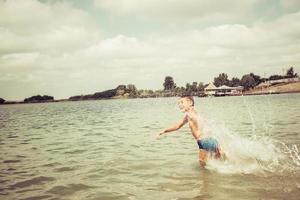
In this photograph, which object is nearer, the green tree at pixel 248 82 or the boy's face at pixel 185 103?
the boy's face at pixel 185 103

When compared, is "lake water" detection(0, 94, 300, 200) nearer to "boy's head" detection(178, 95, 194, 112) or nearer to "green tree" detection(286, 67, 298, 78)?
"boy's head" detection(178, 95, 194, 112)

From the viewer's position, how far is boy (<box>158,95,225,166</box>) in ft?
32.2

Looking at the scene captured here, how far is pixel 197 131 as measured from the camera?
10.0 m

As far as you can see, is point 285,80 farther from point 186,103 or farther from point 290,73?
point 186,103

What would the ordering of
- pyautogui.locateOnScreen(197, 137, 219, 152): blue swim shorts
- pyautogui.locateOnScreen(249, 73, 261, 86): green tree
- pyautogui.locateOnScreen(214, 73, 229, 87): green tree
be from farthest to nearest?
pyautogui.locateOnScreen(214, 73, 229, 87): green tree, pyautogui.locateOnScreen(249, 73, 261, 86): green tree, pyautogui.locateOnScreen(197, 137, 219, 152): blue swim shorts

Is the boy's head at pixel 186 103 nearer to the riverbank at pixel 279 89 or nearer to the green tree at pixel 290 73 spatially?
the riverbank at pixel 279 89

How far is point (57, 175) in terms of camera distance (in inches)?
410

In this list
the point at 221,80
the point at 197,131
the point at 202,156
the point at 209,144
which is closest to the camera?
the point at 209,144

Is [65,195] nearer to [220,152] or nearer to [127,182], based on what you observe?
[127,182]

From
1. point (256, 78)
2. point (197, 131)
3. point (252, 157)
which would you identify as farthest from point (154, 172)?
point (256, 78)

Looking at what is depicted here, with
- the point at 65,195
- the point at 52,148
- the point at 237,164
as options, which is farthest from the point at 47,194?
the point at 52,148

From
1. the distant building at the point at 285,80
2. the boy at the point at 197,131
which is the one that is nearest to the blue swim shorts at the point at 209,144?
the boy at the point at 197,131

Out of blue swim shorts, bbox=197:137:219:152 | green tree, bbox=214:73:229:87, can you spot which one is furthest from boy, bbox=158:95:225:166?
green tree, bbox=214:73:229:87

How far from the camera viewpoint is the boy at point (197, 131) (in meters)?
9.83
